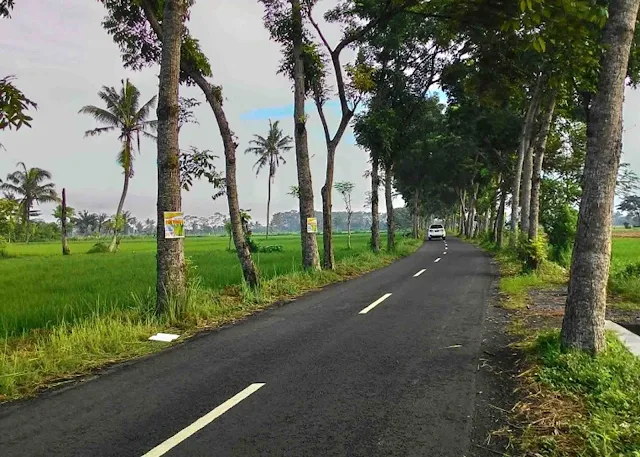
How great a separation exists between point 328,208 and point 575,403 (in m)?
13.5

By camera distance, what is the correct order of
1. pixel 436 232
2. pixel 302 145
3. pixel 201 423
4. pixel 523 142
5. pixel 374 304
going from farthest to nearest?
pixel 436 232, pixel 523 142, pixel 302 145, pixel 374 304, pixel 201 423

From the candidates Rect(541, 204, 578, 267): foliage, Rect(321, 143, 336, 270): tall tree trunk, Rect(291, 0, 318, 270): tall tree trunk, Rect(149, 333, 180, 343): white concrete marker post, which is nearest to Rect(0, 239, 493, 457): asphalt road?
Rect(149, 333, 180, 343): white concrete marker post

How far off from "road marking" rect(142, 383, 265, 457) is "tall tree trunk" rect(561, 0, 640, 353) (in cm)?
363

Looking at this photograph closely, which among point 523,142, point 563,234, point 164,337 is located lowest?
point 164,337

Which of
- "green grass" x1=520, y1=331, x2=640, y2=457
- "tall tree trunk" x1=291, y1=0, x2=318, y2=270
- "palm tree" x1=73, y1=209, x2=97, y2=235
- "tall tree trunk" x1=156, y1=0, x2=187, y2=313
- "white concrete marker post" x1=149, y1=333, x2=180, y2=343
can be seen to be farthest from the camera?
"palm tree" x1=73, y1=209, x2=97, y2=235

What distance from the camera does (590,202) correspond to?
17.9 ft

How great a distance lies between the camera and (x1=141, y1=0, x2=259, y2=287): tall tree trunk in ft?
39.9

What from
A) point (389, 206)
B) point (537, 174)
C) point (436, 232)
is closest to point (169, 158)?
point (537, 174)

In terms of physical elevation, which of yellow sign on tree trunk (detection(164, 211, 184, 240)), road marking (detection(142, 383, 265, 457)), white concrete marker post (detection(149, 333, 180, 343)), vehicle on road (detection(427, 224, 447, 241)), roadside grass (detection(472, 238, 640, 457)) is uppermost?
yellow sign on tree trunk (detection(164, 211, 184, 240))

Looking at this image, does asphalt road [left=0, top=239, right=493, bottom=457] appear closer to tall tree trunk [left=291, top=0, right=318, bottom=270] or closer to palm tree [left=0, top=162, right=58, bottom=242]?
tall tree trunk [left=291, top=0, right=318, bottom=270]

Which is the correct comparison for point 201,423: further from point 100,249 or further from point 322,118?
point 100,249

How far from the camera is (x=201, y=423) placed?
14.1ft

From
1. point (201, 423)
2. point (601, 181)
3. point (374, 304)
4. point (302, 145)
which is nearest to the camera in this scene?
point (201, 423)

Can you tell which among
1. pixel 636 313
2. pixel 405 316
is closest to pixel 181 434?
pixel 405 316
